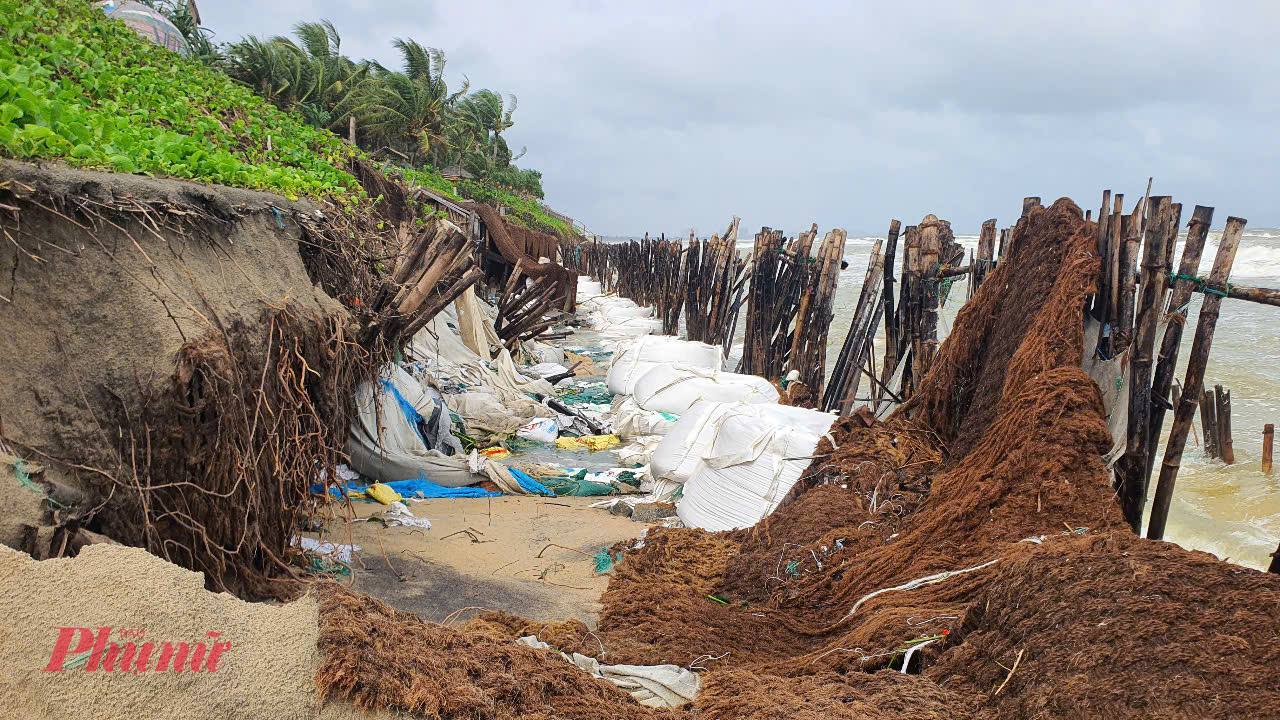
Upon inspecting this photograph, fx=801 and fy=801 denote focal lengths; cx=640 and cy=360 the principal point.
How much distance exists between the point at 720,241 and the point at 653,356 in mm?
4965

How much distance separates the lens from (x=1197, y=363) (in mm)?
3416

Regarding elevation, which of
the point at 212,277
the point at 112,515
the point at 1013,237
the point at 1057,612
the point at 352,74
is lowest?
the point at 112,515

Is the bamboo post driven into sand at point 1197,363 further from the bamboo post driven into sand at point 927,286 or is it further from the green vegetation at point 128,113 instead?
the green vegetation at point 128,113

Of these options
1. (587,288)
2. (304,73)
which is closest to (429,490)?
(304,73)

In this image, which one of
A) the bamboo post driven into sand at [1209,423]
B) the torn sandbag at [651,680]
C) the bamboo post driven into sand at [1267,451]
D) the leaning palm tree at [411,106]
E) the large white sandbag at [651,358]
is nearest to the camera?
the torn sandbag at [651,680]

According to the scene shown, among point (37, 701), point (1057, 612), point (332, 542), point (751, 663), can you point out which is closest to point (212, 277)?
point (332, 542)

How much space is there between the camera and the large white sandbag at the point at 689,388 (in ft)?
25.5

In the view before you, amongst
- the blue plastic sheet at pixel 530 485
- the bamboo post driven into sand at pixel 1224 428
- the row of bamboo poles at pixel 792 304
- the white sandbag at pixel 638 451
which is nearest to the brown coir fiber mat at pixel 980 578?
the blue plastic sheet at pixel 530 485

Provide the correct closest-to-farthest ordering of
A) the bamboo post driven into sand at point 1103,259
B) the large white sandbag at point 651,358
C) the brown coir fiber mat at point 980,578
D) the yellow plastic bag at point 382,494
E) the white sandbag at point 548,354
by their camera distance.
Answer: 1. the brown coir fiber mat at point 980,578
2. the bamboo post driven into sand at point 1103,259
3. the yellow plastic bag at point 382,494
4. the large white sandbag at point 651,358
5. the white sandbag at point 548,354

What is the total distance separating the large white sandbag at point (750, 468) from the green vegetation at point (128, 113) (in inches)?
137

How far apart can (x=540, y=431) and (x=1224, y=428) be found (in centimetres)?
642

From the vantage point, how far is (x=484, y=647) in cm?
244

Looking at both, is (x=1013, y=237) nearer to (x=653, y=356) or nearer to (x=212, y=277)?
(x=212, y=277)

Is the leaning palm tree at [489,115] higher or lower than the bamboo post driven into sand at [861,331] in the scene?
higher
